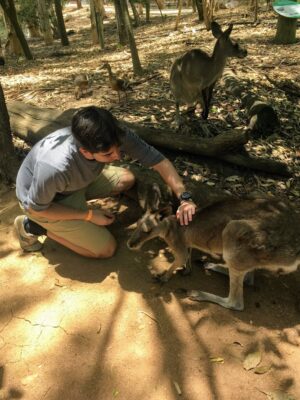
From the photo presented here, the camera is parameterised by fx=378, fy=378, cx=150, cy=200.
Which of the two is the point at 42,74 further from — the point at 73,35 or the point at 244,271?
the point at 73,35

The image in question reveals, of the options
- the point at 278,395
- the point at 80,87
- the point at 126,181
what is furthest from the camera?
the point at 80,87

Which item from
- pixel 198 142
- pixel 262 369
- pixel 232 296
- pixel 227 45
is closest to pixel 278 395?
pixel 262 369

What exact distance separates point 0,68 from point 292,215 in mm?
10619

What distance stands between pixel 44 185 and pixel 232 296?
1669 millimetres

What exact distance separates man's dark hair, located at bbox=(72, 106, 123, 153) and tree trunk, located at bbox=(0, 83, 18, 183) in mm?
2243

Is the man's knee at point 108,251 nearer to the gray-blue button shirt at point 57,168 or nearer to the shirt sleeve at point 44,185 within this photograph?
the gray-blue button shirt at point 57,168

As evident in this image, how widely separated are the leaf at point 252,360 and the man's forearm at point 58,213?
168 cm

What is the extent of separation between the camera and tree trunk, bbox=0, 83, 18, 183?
4402 millimetres

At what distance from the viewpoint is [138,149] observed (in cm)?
316

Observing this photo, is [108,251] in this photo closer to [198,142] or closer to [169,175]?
[169,175]

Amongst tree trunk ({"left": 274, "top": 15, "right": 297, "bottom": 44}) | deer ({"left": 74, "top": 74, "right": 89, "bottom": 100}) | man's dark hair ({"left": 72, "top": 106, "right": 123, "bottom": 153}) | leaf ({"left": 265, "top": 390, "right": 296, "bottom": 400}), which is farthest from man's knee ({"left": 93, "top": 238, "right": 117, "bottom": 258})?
tree trunk ({"left": 274, "top": 15, "right": 297, "bottom": 44})

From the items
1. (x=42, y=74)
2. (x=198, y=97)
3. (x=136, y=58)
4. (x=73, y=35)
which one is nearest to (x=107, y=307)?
(x=198, y=97)

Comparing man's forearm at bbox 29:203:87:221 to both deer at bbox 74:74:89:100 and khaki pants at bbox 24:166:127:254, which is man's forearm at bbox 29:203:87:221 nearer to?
khaki pants at bbox 24:166:127:254

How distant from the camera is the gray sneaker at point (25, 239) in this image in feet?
11.6
